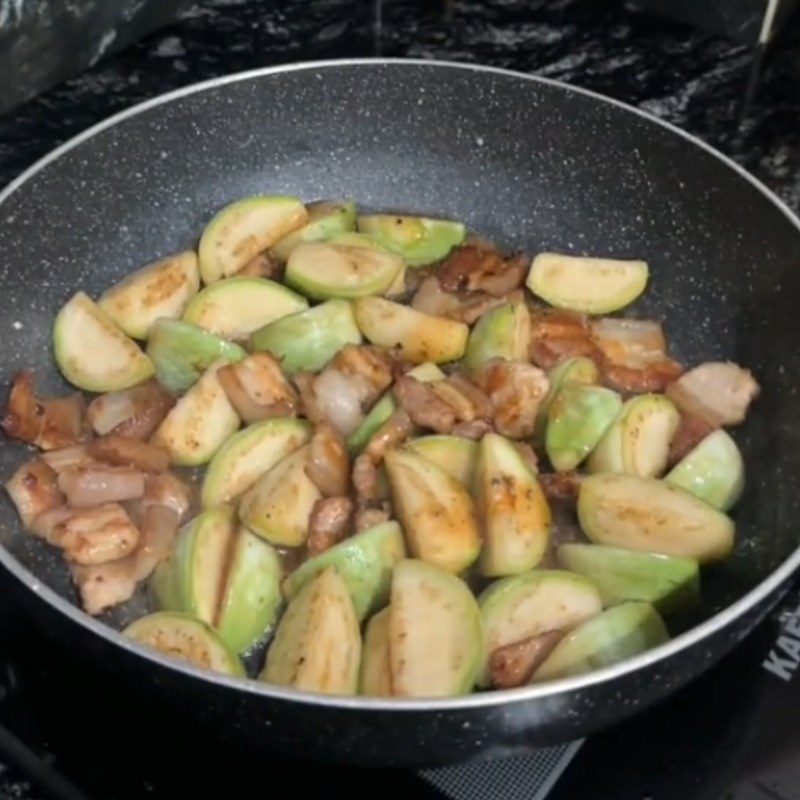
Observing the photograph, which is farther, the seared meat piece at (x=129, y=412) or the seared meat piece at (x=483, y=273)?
the seared meat piece at (x=483, y=273)

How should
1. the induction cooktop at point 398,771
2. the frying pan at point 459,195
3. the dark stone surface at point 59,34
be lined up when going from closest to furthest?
the induction cooktop at point 398,771, the frying pan at point 459,195, the dark stone surface at point 59,34

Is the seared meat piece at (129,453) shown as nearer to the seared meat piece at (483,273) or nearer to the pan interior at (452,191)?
the pan interior at (452,191)

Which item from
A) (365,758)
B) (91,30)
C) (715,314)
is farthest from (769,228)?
(91,30)

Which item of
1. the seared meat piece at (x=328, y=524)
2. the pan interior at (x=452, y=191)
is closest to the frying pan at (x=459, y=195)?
the pan interior at (x=452, y=191)

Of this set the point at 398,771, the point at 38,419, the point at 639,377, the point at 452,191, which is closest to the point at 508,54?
the point at 452,191

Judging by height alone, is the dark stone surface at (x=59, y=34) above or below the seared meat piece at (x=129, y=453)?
above

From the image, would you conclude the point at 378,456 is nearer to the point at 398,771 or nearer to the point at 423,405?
the point at 423,405

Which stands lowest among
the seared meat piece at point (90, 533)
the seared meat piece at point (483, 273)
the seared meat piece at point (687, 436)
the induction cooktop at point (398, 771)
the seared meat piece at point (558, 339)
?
the induction cooktop at point (398, 771)

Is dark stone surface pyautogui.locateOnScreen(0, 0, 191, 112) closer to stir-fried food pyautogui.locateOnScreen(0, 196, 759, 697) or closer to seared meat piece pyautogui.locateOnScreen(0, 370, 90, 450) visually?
stir-fried food pyautogui.locateOnScreen(0, 196, 759, 697)
